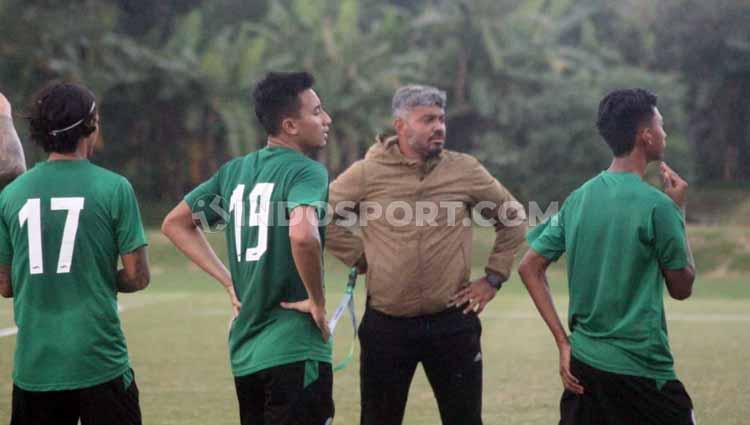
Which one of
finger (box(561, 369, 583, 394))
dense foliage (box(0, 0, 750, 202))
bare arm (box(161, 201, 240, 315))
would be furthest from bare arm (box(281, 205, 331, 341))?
dense foliage (box(0, 0, 750, 202))

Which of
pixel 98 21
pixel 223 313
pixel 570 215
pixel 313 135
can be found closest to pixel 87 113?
pixel 313 135

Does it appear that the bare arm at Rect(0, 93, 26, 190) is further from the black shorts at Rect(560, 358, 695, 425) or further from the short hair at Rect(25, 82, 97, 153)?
the black shorts at Rect(560, 358, 695, 425)

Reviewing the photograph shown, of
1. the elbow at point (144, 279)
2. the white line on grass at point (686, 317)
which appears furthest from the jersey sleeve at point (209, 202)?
the white line on grass at point (686, 317)

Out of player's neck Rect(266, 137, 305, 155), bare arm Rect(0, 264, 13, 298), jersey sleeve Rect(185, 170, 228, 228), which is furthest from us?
jersey sleeve Rect(185, 170, 228, 228)

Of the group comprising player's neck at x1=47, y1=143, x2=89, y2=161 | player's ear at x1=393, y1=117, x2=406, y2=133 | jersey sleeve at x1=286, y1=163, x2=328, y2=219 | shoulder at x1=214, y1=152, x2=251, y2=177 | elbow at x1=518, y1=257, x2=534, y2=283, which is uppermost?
player's ear at x1=393, y1=117, x2=406, y2=133

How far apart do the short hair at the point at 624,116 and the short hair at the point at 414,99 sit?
1621 mm

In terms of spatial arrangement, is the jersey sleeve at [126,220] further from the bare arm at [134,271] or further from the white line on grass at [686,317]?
the white line on grass at [686,317]

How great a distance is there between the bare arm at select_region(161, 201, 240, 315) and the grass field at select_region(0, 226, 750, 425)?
3.55 metres

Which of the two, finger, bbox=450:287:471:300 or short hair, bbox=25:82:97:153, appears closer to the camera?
short hair, bbox=25:82:97:153

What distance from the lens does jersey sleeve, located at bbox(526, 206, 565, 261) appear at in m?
5.41

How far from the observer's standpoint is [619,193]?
16.7 ft

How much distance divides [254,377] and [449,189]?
183 centimetres

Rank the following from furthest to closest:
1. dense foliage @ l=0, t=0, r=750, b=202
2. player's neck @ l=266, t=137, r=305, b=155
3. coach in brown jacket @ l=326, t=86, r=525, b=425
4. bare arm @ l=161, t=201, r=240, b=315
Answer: dense foliage @ l=0, t=0, r=750, b=202, coach in brown jacket @ l=326, t=86, r=525, b=425, bare arm @ l=161, t=201, r=240, b=315, player's neck @ l=266, t=137, r=305, b=155

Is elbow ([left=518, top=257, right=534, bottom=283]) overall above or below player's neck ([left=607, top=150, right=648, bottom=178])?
below
